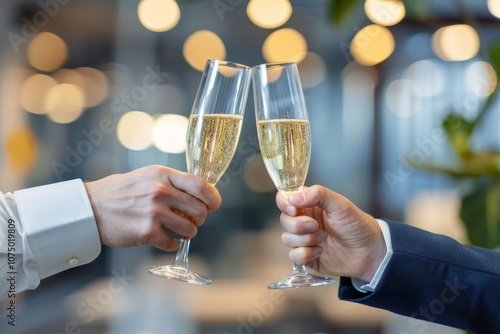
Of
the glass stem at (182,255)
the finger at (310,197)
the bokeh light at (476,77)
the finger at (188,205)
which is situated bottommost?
the glass stem at (182,255)

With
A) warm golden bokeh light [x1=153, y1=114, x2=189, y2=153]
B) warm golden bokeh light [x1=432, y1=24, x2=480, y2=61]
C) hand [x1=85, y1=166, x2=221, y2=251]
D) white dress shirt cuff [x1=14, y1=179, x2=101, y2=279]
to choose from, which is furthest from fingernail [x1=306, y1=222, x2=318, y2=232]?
warm golden bokeh light [x1=432, y1=24, x2=480, y2=61]

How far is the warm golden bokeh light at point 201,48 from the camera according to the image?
4.41m

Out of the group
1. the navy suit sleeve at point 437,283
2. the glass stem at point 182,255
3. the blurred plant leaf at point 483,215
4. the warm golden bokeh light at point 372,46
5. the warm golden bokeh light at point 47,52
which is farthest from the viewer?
the warm golden bokeh light at point 372,46

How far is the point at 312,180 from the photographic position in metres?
4.43

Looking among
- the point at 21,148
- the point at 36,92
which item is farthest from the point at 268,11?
the point at 21,148

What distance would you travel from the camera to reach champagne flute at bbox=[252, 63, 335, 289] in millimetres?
1366

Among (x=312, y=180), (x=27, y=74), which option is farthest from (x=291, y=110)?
(x=27, y=74)

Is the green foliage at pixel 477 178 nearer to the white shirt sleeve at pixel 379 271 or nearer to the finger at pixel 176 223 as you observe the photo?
the white shirt sleeve at pixel 379 271

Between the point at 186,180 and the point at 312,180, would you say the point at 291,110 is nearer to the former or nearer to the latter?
the point at 186,180

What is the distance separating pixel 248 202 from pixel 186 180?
3056mm

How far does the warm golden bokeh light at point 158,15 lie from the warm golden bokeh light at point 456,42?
1.79m

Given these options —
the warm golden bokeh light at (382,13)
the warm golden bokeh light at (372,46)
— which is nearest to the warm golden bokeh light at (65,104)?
the warm golden bokeh light at (372,46)

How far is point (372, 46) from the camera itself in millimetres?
4461

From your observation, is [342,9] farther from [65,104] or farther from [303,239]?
[65,104]
